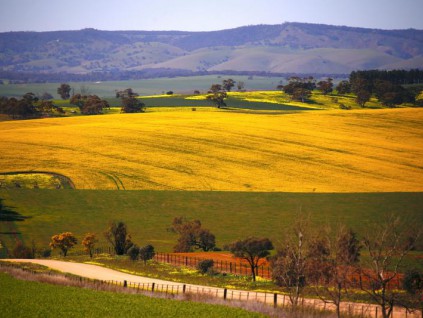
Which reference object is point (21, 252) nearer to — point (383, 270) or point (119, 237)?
point (119, 237)

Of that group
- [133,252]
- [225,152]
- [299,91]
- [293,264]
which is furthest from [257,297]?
[299,91]

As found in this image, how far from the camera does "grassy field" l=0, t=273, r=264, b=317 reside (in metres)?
31.7

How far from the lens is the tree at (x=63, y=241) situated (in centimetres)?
6000

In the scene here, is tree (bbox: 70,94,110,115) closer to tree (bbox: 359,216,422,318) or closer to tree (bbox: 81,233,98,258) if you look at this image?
tree (bbox: 81,233,98,258)

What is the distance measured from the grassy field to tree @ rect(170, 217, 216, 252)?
22.7m

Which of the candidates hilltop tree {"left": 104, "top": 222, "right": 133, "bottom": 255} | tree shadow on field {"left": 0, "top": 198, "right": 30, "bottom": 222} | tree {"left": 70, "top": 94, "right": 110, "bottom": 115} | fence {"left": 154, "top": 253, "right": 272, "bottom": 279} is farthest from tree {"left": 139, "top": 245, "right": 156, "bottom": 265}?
tree {"left": 70, "top": 94, "right": 110, "bottom": 115}

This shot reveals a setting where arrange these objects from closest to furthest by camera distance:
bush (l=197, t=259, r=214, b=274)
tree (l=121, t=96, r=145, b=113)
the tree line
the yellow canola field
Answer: the tree line
bush (l=197, t=259, r=214, b=274)
the yellow canola field
tree (l=121, t=96, r=145, b=113)

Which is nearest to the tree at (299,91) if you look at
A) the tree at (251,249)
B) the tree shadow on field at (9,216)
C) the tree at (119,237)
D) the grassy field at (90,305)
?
the tree shadow on field at (9,216)

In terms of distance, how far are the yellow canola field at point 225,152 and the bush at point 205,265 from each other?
90.7 feet

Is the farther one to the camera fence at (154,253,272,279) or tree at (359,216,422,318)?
fence at (154,253,272,279)

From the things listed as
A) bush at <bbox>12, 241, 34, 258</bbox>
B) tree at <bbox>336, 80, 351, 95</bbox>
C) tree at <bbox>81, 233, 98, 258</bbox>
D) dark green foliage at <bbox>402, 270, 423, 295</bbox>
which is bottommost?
bush at <bbox>12, 241, 34, 258</bbox>

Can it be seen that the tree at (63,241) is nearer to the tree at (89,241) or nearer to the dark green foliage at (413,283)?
the tree at (89,241)

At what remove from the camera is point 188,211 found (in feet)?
228

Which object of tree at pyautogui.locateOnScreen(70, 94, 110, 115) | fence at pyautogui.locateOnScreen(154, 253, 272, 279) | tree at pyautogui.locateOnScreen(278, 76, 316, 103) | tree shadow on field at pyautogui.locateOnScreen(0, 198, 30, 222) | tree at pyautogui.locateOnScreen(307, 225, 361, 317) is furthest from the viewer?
tree at pyautogui.locateOnScreen(278, 76, 316, 103)
